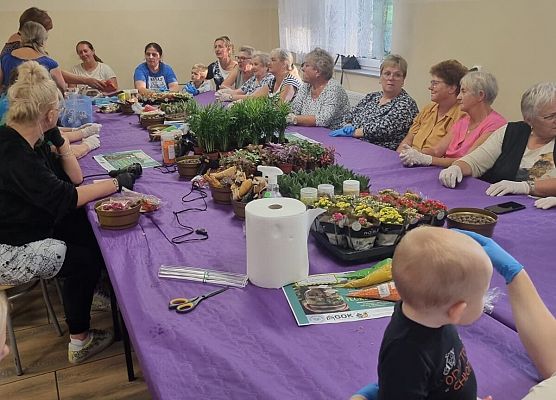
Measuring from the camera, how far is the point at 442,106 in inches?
116

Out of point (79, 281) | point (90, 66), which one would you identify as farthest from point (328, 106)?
point (90, 66)

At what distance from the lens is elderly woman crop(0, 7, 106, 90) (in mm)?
3933

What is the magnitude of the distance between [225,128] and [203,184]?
38 centimetres

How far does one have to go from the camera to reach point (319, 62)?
3.68m

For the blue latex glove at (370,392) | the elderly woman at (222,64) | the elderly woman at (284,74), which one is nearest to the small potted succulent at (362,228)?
the blue latex glove at (370,392)

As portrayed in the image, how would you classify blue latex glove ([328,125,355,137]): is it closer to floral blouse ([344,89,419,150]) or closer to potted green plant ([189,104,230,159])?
floral blouse ([344,89,419,150])

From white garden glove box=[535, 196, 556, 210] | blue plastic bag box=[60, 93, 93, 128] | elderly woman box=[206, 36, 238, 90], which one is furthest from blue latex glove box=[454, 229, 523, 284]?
elderly woman box=[206, 36, 238, 90]

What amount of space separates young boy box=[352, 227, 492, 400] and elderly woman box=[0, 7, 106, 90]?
3.98 m

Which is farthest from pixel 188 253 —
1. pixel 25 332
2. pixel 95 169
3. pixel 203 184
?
pixel 25 332

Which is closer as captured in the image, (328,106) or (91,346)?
(91,346)

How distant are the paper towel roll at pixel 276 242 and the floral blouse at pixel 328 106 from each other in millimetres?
2351

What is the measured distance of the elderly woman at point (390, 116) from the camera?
3197mm

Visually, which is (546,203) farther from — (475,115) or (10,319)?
(10,319)

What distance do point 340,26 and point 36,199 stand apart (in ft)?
12.6
